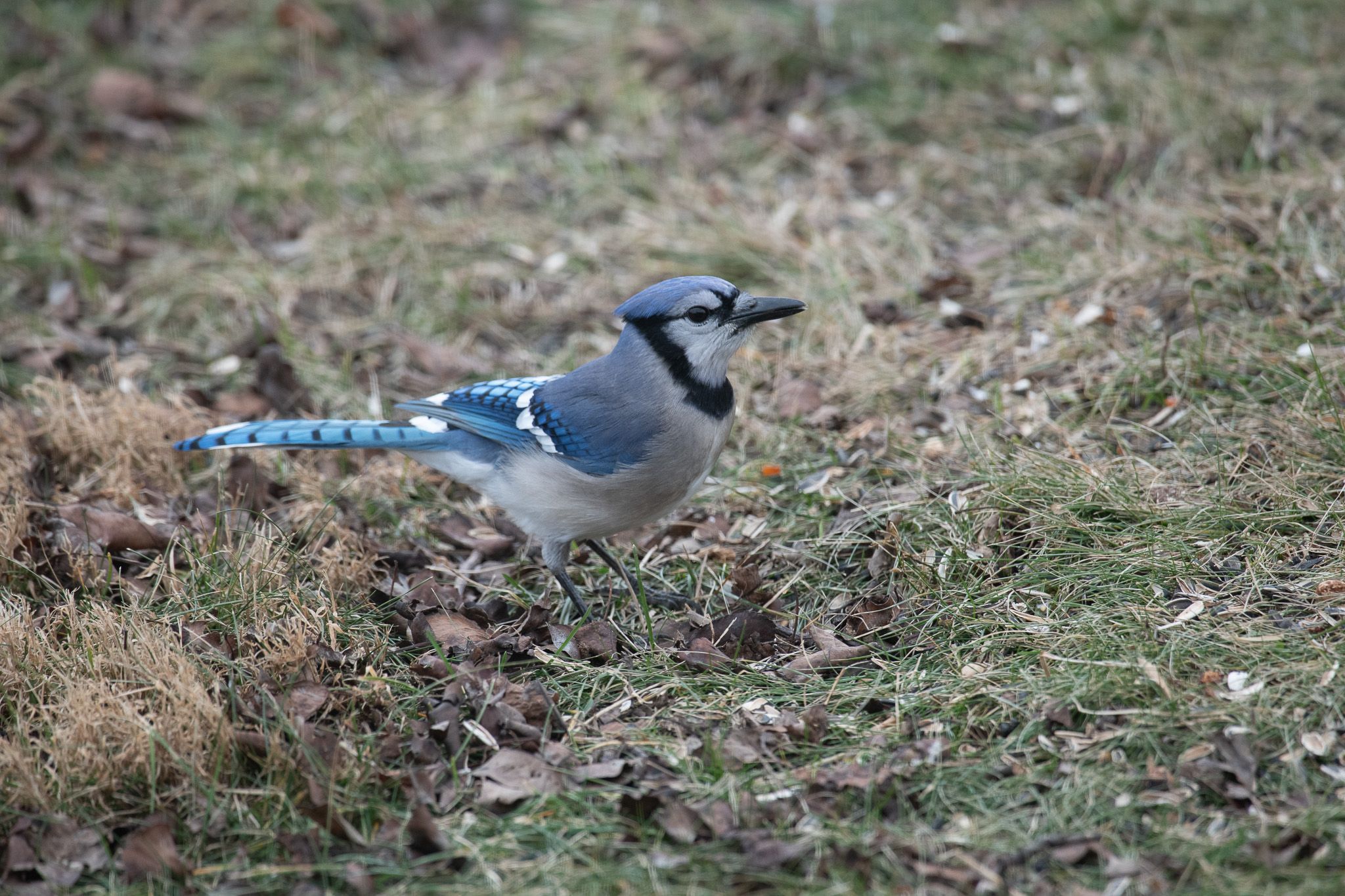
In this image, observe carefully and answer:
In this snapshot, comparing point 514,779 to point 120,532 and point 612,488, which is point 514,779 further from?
point 120,532

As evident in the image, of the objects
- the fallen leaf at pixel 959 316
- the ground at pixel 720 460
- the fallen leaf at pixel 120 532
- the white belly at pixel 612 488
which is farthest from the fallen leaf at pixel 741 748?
the fallen leaf at pixel 959 316

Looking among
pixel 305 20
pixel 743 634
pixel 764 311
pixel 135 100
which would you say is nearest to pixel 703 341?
pixel 764 311

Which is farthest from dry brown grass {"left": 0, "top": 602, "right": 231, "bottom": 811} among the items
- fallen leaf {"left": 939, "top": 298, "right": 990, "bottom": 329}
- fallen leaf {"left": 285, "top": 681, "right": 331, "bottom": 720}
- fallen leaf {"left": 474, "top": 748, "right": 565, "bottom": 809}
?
fallen leaf {"left": 939, "top": 298, "right": 990, "bottom": 329}

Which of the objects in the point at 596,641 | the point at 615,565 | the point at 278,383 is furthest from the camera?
the point at 278,383

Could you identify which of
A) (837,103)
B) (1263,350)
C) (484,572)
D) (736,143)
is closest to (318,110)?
(736,143)

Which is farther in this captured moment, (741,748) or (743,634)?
(743,634)

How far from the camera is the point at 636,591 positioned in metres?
3.82

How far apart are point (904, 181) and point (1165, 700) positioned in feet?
11.5

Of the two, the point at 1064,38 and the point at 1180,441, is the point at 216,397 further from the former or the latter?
the point at 1064,38

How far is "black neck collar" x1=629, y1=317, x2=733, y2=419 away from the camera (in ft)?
12.0

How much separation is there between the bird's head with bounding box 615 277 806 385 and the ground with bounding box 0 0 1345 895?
2.08ft

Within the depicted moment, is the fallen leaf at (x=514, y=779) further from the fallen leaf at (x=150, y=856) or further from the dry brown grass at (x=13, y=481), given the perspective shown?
the dry brown grass at (x=13, y=481)

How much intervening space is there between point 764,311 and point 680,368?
0.96 ft

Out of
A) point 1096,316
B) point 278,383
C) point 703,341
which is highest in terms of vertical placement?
point 703,341
